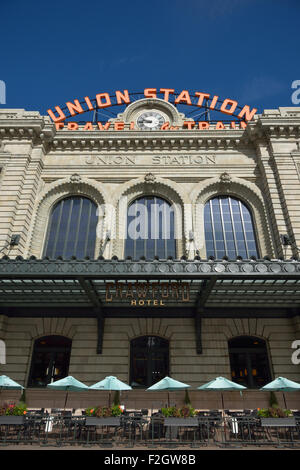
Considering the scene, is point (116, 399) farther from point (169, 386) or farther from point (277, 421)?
point (277, 421)

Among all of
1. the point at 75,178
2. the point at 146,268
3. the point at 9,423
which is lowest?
the point at 9,423

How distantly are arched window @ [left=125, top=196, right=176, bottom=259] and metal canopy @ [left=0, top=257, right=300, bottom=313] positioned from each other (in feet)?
15.3

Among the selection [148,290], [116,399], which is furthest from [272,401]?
[148,290]

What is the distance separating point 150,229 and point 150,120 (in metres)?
11.4

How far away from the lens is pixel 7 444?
10.6 m

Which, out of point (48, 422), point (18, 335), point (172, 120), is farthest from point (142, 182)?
point (48, 422)

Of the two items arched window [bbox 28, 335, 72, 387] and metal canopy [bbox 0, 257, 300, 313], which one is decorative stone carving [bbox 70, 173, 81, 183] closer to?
metal canopy [bbox 0, 257, 300, 313]

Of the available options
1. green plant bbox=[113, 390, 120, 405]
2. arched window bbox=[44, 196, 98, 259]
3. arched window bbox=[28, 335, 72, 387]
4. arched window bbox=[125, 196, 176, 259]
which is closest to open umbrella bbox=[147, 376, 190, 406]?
green plant bbox=[113, 390, 120, 405]

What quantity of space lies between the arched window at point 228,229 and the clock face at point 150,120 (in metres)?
9.37

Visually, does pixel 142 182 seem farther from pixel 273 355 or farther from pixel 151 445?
pixel 151 445

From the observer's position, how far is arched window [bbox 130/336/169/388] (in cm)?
1603

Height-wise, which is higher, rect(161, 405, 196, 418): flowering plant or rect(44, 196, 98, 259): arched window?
rect(44, 196, 98, 259): arched window

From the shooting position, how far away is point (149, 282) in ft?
46.8

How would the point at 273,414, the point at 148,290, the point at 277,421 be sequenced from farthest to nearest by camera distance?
the point at 148,290 → the point at 273,414 → the point at 277,421
